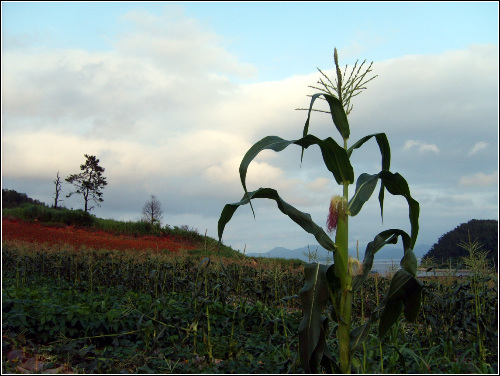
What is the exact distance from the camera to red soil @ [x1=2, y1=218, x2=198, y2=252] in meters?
14.2

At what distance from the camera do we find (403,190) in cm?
309

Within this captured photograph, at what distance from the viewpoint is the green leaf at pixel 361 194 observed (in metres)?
3.01

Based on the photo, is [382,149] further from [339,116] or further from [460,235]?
[460,235]

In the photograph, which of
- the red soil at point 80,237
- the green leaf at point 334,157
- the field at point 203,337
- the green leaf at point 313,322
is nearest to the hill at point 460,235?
the field at point 203,337

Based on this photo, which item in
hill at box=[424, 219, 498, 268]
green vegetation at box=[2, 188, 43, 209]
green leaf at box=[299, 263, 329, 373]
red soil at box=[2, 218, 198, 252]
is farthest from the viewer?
green vegetation at box=[2, 188, 43, 209]

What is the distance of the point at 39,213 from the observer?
19.4m

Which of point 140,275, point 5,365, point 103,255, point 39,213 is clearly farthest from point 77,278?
point 39,213

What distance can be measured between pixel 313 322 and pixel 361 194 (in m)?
0.94

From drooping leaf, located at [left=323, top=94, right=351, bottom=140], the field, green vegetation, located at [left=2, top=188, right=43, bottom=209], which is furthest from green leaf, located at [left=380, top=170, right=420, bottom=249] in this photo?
green vegetation, located at [left=2, top=188, right=43, bottom=209]

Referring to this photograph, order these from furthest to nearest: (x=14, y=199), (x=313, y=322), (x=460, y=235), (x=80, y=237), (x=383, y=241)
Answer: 1. (x=14, y=199)
2. (x=80, y=237)
3. (x=460, y=235)
4. (x=383, y=241)
5. (x=313, y=322)

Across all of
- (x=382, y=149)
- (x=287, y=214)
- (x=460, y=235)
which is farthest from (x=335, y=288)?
(x=460, y=235)

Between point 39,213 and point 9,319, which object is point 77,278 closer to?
point 9,319

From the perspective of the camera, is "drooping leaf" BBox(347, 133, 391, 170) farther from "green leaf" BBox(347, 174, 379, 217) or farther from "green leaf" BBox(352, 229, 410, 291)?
"green leaf" BBox(352, 229, 410, 291)

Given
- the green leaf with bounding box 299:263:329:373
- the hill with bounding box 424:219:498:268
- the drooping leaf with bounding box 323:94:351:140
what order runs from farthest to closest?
the hill with bounding box 424:219:498:268, the drooping leaf with bounding box 323:94:351:140, the green leaf with bounding box 299:263:329:373
